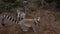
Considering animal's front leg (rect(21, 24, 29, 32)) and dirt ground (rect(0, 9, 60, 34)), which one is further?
dirt ground (rect(0, 9, 60, 34))

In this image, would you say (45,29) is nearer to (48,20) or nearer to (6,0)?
(48,20)

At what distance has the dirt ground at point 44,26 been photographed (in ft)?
22.9

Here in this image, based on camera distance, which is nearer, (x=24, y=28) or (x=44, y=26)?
(x=24, y=28)

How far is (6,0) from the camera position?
890cm

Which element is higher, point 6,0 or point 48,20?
point 6,0

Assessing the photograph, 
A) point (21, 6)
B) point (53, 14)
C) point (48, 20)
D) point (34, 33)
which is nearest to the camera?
point (34, 33)

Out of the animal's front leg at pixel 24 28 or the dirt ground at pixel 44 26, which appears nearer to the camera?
the animal's front leg at pixel 24 28

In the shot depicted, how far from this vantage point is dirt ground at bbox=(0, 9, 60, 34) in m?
6.97

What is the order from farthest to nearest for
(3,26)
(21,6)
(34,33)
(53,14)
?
(21,6) → (53,14) → (3,26) → (34,33)

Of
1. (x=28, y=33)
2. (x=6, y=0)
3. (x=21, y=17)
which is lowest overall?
(x=28, y=33)

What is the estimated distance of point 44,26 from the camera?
24.1ft

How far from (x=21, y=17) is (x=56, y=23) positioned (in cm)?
181

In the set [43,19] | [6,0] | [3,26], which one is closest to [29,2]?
[6,0]

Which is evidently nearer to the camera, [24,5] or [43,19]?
[43,19]
